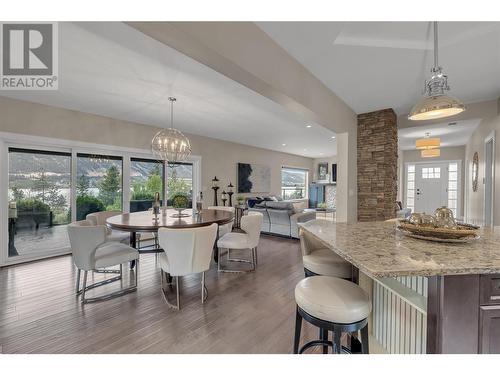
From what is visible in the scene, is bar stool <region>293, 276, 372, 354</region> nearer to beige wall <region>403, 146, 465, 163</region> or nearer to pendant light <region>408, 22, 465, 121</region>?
pendant light <region>408, 22, 465, 121</region>

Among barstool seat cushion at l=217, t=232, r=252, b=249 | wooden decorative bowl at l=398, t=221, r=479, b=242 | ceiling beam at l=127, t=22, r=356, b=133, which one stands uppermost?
ceiling beam at l=127, t=22, r=356, b=133

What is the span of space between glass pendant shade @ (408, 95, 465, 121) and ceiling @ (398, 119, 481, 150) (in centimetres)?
322

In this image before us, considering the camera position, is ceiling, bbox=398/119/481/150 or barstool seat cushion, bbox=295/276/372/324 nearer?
barstool seat cushion, bbox=295/276/372/324

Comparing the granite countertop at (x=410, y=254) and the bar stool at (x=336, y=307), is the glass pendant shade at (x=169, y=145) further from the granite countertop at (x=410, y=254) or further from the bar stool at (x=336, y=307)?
the bar stool at (x=336, y=307)

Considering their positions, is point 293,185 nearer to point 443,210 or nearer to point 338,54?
point 338,54

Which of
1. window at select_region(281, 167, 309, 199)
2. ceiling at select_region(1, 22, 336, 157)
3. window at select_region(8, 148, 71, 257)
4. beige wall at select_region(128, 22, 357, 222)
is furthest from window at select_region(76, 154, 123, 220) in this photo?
window at select_region(281, 167, 309, 199)

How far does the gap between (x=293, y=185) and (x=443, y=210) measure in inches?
346

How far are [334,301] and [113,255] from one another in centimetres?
240

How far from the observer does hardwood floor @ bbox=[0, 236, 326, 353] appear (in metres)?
1.75

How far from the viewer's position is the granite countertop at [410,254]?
924 millimetres

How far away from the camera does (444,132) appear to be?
17.8 ft

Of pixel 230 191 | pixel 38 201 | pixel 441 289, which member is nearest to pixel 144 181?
pixel 38 201

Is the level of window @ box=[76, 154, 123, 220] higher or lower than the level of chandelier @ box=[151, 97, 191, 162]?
lower
